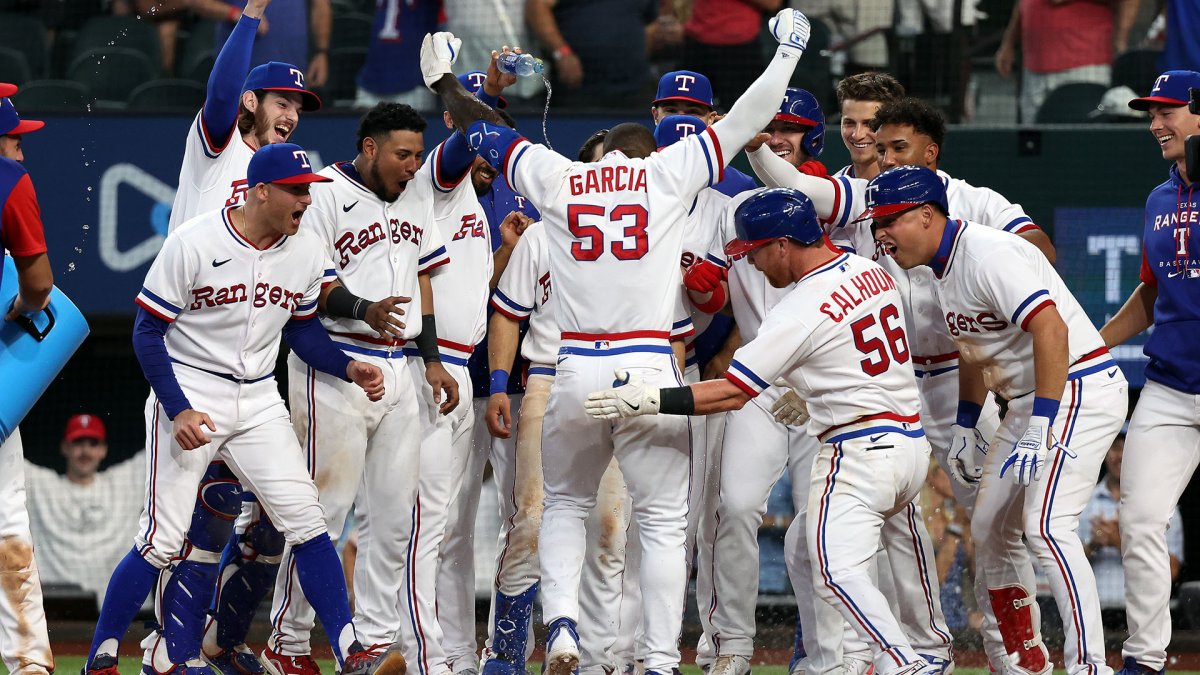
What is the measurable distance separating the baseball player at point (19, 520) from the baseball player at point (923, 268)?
8.12 feet

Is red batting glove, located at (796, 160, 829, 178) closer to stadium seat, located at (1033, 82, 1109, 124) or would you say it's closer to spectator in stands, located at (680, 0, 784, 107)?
spectator in stands, located at (680, 0, 784, 107)

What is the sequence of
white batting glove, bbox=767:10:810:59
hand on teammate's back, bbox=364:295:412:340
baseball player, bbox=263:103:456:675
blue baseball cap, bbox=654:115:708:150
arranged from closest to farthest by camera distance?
1. white batting glove, bbox=767:10:810:59
2. hand on teammate's back, bbox=364:295:412:340
3. baseball player, bbox=263:103:456:675
4. blue baseball cap, bbox=654:115:708:150

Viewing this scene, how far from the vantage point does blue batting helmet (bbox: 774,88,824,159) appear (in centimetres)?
608

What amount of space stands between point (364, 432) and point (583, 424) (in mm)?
896

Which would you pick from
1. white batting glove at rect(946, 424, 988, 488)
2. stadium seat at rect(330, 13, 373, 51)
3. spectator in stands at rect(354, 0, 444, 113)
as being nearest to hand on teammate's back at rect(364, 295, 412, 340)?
white batting glove at rect(946, 424, 988, 488)

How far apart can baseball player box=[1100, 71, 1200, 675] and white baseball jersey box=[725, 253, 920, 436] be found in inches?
39.0

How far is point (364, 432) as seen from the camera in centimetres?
547

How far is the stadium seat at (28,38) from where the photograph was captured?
29.8 ft

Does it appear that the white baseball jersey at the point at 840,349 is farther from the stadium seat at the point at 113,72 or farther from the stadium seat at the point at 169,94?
the stadium seat at the point at 113,72

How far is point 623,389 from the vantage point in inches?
185

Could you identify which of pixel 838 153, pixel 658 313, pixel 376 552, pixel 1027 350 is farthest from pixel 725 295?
pixel 838 153

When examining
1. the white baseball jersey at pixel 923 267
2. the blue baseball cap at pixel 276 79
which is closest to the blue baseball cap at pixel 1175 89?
the white baseball jersey at pixel 923 267

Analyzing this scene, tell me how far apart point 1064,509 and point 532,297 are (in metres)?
2.12

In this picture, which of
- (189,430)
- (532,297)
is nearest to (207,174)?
(189,430)
